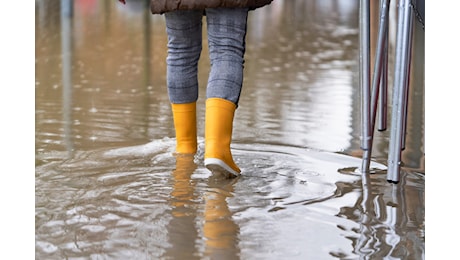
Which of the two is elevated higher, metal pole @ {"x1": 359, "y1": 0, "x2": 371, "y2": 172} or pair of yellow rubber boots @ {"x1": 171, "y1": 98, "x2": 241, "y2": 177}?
metal pole @ {"x1": 359, "y1": 0, "x2": 371, "y2": 172}

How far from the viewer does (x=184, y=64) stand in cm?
416

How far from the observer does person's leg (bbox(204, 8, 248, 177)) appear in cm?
372

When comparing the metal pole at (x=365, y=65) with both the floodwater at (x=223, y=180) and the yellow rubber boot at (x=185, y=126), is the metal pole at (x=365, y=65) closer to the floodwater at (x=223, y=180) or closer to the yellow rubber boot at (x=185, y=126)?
the floodwater at (x=223, y=180)

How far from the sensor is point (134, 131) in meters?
5.11

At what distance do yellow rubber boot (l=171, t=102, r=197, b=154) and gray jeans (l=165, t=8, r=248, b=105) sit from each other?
0.07 m

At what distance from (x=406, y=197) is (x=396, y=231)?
55 centimetres

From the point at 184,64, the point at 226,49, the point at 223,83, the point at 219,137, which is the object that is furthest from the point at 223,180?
the point at 184,64

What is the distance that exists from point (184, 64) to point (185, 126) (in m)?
0.29

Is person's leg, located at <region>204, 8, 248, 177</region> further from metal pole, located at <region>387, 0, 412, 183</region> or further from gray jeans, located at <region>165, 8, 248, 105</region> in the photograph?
metal pole, located at <region>387, 0, 412, 183</region>

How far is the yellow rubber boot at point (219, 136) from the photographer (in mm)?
3697

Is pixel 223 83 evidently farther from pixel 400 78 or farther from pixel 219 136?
pixel 400 78

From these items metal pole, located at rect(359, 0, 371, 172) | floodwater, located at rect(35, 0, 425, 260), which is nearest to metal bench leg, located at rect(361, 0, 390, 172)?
metal pole, located at rect(359, 0, 371, 172)
